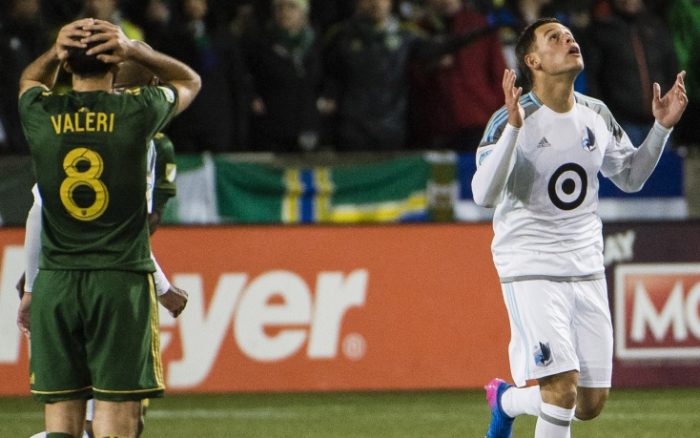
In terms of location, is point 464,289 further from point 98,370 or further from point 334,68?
point 98,370

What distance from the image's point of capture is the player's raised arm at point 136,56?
197 inches

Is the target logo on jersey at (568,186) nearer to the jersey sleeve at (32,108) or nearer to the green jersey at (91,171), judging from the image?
the green jersey at (91,171)

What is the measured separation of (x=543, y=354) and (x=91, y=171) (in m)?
2.31

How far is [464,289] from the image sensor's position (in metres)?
10.5

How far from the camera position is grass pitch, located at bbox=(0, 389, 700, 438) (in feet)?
28.1

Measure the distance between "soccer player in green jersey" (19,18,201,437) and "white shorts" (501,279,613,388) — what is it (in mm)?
1963

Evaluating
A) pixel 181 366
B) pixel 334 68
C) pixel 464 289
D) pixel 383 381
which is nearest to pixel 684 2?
pixel 334 68

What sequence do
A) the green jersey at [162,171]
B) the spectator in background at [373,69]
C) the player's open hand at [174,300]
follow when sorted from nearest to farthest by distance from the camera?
1. the player's open hand at [174,300]
2. the green jersey at [162,171]
3. the spectator in background at [373,69]

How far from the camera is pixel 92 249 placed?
5.11 metres

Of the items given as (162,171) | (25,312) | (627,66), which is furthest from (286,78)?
(25,312)

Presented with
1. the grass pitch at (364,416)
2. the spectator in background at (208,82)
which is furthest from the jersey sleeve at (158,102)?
the spectator in background at (208,82)

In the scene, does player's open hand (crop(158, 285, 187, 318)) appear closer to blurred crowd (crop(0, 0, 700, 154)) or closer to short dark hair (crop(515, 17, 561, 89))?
short dark hair (crop(515, 17, 561, 89))

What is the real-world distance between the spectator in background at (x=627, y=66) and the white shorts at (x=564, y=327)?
20.9 ft

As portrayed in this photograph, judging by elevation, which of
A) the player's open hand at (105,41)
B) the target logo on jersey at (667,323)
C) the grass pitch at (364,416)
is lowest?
the grass pitch at (364,416)
